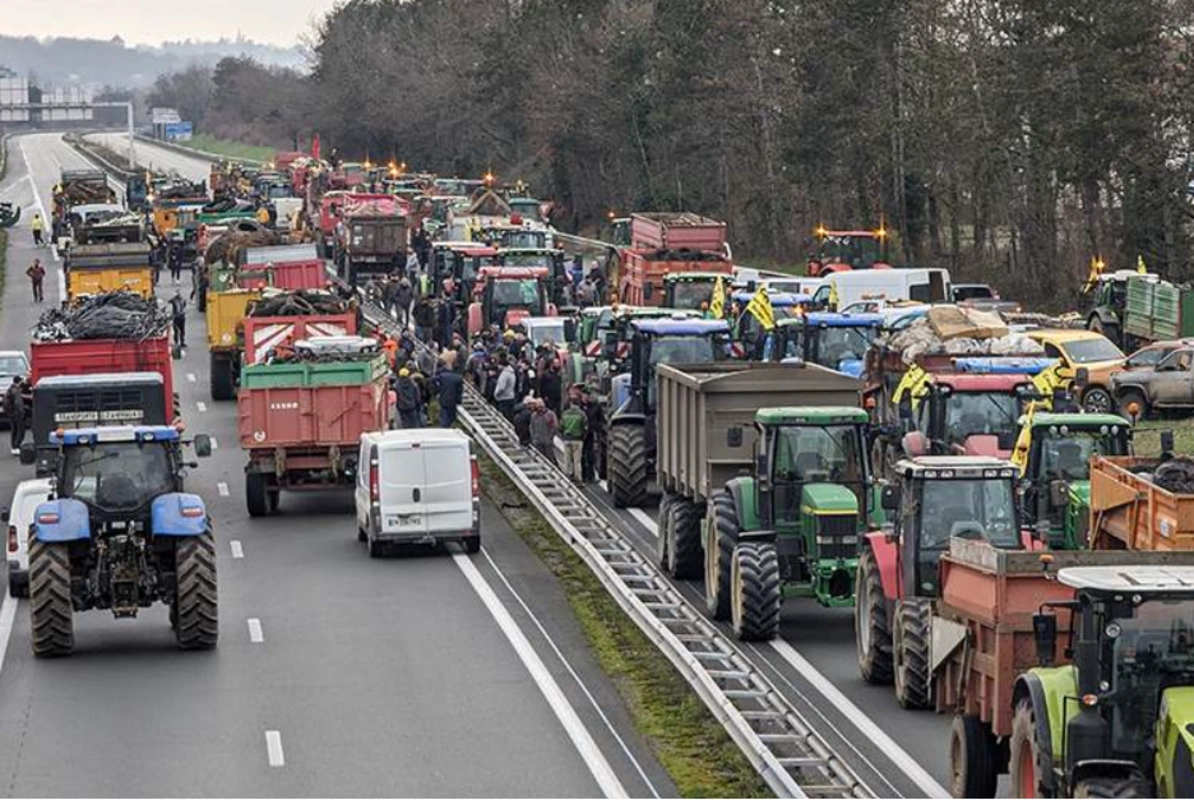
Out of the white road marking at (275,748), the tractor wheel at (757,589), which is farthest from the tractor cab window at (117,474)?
the tractor wheel at (757,589)

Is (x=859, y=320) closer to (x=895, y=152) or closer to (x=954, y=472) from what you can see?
(x=954, y=472)

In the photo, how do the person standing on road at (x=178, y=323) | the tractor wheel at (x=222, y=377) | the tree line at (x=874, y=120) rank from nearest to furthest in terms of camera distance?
the tractor wheel at (x=222, y=377)
the tree line at (x=874, y=120)
the person standing on road at (x=178, y=323)

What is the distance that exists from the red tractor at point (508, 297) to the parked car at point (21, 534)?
2539cm

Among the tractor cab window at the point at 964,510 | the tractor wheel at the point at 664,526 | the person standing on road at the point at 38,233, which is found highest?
the tractor cab window at the point at 964,510

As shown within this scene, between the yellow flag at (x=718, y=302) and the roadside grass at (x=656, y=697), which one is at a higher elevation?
the yellow flag at (x=718, y=302)

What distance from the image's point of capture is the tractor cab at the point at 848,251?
231 ft

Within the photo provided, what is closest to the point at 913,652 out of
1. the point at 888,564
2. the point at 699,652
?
the point at 888,564

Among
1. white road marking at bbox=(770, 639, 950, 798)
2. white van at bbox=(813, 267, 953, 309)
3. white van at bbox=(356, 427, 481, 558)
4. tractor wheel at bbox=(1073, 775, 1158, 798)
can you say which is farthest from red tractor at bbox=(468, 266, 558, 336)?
tractor wheel at bbox=(1073, 775, 1158, 798)

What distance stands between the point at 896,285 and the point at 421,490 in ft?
85.0

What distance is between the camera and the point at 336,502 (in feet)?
140

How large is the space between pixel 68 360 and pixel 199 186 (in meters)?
68.0

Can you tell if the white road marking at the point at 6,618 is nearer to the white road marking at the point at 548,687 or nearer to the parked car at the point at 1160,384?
the white road marking at the point at 548,687

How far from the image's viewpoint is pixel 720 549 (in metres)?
29.0

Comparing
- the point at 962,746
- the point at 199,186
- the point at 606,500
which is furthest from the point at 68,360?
the point at 199,186
